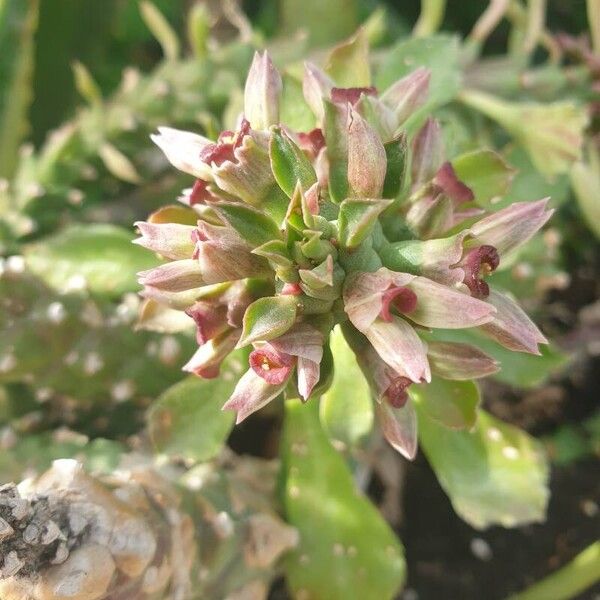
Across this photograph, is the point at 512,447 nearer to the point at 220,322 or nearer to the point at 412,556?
the point at 412,556

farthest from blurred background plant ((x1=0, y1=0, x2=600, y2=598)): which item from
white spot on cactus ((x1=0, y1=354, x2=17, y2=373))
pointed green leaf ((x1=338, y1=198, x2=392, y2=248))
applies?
pointed green leaf ((x1=338, y1=198, x2=392, y2=248))

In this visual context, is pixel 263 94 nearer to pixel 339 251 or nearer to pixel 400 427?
pixel 339 251

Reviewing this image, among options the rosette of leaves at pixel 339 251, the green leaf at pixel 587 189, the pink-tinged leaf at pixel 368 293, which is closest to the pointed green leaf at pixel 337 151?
the rosette of leaves at pixel 339 251

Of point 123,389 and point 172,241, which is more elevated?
point 172,241

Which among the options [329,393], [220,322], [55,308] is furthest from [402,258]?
[55,308]

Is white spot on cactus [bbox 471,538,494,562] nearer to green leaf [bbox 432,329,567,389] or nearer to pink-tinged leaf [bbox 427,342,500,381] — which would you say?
green leaf [bbox 432,329,567,389]

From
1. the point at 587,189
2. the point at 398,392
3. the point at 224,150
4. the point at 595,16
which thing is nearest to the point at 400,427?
the point at 398,392
